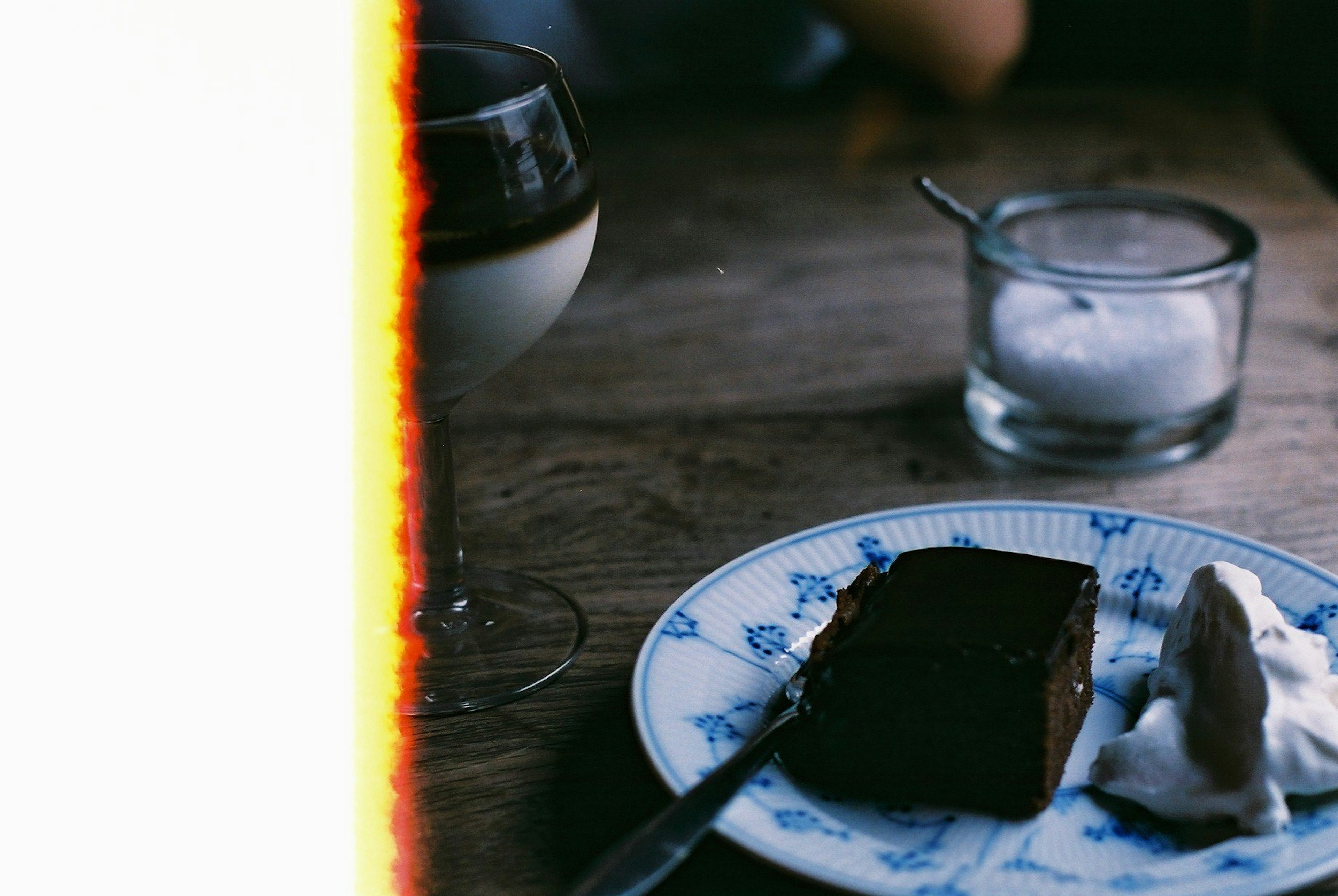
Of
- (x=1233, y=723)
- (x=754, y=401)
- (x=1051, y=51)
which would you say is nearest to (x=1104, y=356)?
(x=754, y=401)

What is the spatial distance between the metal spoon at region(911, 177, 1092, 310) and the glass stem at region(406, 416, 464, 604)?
43 cm

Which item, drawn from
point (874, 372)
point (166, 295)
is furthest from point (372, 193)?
point (874, 372)

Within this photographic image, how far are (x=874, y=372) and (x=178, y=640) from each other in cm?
56

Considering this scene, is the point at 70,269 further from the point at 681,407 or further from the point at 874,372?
the point at 874,372

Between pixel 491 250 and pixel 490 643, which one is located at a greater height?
pixel 491 250

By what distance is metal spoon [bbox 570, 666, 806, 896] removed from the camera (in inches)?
18.0

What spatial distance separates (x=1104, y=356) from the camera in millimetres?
873

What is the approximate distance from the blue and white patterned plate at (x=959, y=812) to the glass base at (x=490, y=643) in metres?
0.08

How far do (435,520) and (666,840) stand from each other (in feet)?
0.85

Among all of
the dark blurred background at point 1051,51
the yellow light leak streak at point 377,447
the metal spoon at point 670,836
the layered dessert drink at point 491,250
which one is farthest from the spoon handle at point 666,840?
the dark blurred background at point 1051,51

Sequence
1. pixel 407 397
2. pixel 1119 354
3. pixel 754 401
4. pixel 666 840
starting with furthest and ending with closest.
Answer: pixel 754 401 → pixel 1119 354 → pixel 407 397 → pixel 666 840

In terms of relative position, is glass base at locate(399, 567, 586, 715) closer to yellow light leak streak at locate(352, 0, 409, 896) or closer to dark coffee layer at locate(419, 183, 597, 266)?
yellow light leak streak at locate(352, 0, 409, 896)

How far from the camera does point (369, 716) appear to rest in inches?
24.6

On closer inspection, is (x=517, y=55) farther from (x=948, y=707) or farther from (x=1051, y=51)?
(x=1051, y=51)
